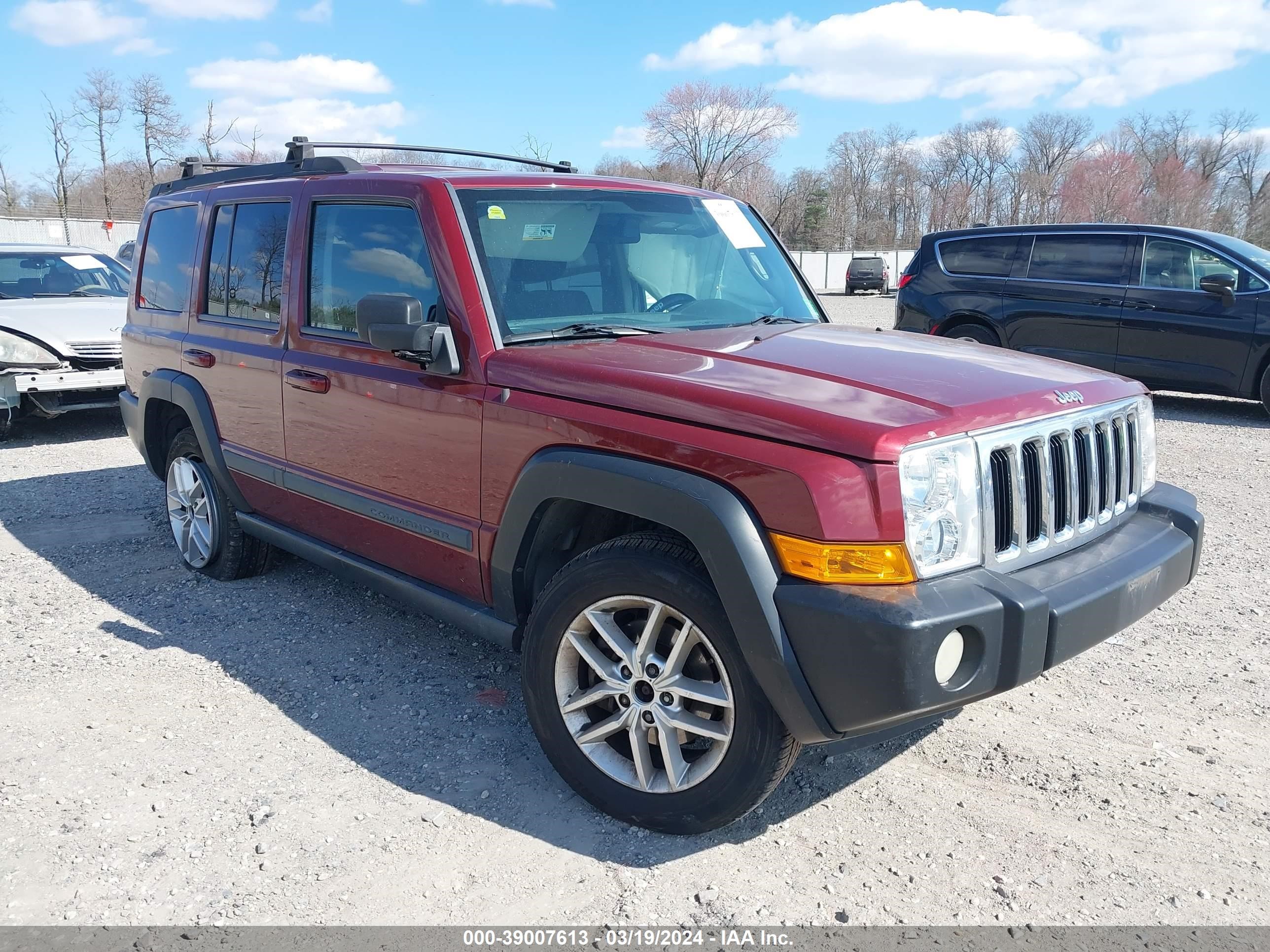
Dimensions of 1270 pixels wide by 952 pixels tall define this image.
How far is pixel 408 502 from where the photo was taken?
3.54 metres

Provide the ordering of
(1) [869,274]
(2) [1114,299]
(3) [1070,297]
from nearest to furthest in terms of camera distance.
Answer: (2) [1114,299]
(3) [1070,297]
(1) [869,274]

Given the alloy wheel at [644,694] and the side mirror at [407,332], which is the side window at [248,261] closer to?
the side mirror at [407,332]

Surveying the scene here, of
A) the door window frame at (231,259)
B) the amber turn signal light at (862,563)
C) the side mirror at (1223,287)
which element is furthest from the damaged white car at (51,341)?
the side mirror at (1223,287)

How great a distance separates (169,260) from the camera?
516 centimetres

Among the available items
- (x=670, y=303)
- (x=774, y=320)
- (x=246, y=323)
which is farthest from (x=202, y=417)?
(x=774, y=320)

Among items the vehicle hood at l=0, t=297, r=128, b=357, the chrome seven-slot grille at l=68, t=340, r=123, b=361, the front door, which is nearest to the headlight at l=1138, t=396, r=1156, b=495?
the front door

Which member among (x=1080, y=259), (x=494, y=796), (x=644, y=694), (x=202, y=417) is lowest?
(x=494, y=796)

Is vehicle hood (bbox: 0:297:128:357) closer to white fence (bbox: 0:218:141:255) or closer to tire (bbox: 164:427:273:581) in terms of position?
tire (bbox: 164:427:273:581)

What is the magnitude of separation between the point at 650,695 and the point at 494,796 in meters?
0.70

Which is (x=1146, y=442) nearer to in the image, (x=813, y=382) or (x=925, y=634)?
(x=813, y=382)

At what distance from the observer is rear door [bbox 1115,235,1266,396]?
9.14 m

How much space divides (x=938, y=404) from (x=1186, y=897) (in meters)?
1.49

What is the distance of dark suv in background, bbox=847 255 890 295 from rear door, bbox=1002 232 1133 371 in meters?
28.5

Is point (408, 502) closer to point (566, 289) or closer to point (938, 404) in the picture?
point (566, 289)
